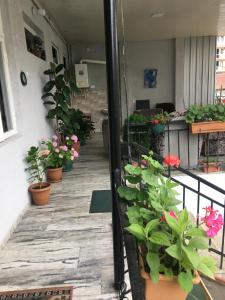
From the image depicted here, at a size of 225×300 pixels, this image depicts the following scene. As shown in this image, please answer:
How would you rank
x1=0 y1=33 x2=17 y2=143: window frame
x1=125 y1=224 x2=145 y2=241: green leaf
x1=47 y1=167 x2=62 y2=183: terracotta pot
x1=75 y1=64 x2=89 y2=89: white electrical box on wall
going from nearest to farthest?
x1=125 y1=224 x2=145 y2=241: green leaf → x1=0 y1=33 x2=17 y2=143: window frame → x1=47 y1=167 x2=62 y2=183: terracotta pot → x1=75 y1=64 x2=89 y2=89: white electrical box on wall

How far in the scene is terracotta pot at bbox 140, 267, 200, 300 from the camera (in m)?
0.87

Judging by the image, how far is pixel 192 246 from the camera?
824 mm

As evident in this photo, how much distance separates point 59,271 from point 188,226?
4.33ft

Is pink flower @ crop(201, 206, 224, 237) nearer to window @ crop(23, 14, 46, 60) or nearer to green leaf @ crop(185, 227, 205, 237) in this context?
green leaf @ crop(185, 227, 205, 237)

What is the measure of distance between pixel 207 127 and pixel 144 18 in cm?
264

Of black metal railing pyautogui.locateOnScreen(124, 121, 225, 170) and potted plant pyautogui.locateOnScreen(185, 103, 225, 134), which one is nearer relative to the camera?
potted plant pyautogui.locateOnScreen(185, 103, 225, 134)

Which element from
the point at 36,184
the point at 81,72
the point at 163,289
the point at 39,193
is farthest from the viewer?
the point at 81,72

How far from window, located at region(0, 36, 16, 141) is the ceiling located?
1801 millimetres

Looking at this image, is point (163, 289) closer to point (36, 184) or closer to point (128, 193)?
point (128, 193)

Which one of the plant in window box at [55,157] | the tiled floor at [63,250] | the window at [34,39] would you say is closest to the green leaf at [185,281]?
the tiled floor at [63,250]

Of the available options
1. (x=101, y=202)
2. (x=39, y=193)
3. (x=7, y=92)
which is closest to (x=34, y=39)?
(x=7, y=92)

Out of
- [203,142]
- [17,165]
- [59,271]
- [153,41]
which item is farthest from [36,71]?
[153,41]

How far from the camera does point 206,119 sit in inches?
164

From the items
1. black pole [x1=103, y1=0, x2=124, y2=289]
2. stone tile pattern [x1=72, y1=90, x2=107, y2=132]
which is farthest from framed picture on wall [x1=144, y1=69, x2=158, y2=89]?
black pole [x1=103, y1=0, x2=124, y2=289]
